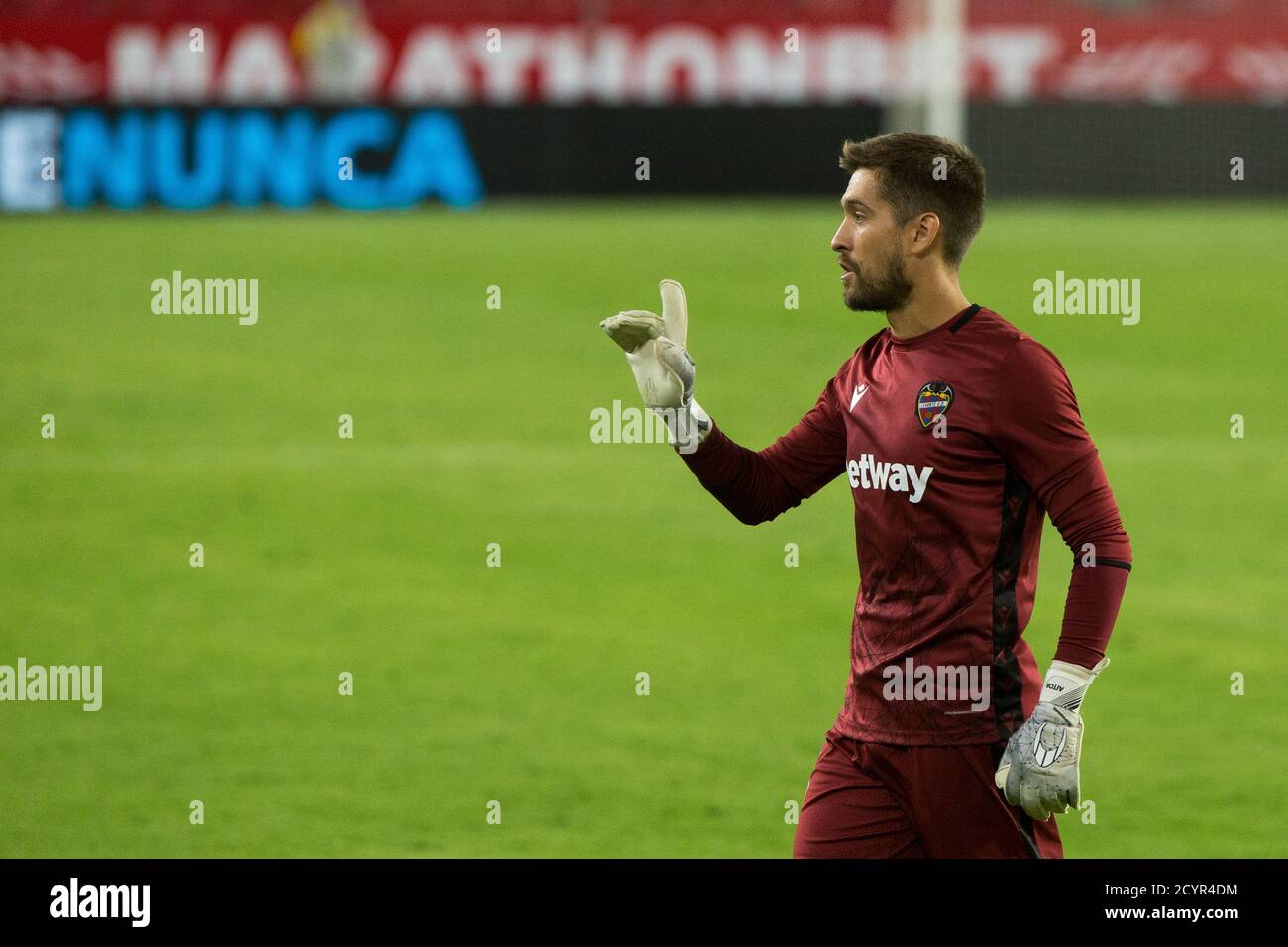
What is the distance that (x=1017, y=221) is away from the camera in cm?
2802

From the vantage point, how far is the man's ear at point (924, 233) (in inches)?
189

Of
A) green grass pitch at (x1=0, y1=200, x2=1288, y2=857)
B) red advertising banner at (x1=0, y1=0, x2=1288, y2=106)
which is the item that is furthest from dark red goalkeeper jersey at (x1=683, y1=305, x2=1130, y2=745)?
red advertising banner at (x1=0, y1=0, x2=1288, y2=106)

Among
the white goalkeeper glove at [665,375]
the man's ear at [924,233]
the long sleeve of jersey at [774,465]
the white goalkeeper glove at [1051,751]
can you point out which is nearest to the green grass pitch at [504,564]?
the long sleeve of jersey at [774,465]

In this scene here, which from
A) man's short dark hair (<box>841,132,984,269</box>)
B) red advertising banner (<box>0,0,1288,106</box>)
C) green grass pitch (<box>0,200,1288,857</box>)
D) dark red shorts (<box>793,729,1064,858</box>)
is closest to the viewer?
dark red shorts (<box>793,729,1064,858</box>)

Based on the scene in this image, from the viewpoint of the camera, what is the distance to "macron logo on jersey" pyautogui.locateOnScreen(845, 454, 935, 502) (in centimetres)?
468

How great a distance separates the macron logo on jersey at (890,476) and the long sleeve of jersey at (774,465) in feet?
1.05

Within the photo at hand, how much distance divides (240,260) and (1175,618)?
49.3ft

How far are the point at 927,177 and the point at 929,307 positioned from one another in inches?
11.9

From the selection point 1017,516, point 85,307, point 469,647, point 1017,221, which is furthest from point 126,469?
point 1017,221

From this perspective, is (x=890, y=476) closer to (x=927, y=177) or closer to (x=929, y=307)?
(x=929, y=307)

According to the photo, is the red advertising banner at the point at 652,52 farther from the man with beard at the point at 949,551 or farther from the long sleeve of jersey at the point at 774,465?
the man with beard at the point at 949,551

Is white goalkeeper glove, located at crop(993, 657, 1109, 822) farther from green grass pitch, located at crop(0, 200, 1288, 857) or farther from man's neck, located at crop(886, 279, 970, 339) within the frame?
green grass pitch, located at crop(0, 200, 1288, 857)

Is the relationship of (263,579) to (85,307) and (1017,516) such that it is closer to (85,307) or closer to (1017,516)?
(1017,516)

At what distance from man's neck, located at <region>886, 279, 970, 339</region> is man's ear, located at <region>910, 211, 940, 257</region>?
9 centimetres
